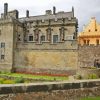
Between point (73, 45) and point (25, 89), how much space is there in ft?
95.8

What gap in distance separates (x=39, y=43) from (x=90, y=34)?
37.1 feet

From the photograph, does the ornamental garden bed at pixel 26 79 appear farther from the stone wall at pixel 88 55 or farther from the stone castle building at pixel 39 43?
the stone castle building at pixel 39 43

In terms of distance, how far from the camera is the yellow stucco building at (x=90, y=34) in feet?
167

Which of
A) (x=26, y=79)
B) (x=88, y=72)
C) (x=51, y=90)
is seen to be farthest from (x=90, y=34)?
(x=51, y=90)

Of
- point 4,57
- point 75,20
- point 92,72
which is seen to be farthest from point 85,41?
point 92,72

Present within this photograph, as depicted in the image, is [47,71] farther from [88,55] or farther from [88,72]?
[88,72]

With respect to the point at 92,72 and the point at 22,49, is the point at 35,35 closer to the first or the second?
the point at 22,49

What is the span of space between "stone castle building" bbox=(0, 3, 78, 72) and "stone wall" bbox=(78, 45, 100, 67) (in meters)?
0.81

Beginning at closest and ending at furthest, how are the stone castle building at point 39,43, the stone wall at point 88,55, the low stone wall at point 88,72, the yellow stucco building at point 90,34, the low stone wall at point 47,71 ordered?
the low stone wall at point 88,72 < the stone wall at point 88,55 < the low stone wall at point 47,71 < the stone castle building at point 39,43 < the yellow stucco building at point 90,34

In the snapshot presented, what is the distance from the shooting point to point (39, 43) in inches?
1736

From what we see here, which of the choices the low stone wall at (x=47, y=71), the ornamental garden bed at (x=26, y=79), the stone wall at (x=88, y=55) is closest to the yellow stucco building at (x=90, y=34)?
the low stone wall at (x=47, y=71)

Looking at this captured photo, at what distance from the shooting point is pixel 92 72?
30016 mm

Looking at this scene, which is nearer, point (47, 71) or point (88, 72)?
point (88, 72)

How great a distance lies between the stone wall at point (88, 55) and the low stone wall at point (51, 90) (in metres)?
24.6
